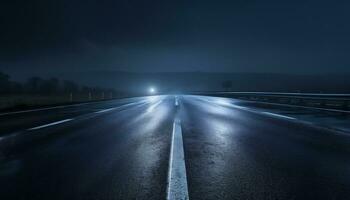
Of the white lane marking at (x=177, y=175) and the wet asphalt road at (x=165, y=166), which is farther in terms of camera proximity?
the wet asphalt road at (x=165, y=166)

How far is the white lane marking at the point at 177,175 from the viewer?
10.5 feet

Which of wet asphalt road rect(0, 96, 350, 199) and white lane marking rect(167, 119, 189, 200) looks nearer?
white lane marking rect(167, 119, 189, 200)

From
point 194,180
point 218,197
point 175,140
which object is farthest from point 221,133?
point 218,197

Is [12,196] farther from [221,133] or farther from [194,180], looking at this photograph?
[221,133]

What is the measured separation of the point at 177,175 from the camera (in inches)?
154

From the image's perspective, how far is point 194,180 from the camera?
372cm

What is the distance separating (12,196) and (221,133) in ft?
18.4

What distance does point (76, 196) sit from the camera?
3.15 meters

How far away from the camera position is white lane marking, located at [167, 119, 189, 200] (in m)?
3.19

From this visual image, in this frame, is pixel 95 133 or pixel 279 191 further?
pixel 95 133

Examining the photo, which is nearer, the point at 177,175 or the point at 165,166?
the point at 177,175

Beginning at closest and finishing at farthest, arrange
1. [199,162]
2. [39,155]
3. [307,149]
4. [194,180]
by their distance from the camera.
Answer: [194,180] < [199,162] < [39,155] < [307,149]

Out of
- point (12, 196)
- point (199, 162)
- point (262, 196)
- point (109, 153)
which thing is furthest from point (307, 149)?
point (12, 196)

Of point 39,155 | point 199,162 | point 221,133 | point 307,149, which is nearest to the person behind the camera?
point 199,162
